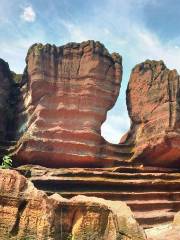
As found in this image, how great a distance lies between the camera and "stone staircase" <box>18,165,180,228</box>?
19.6 meters

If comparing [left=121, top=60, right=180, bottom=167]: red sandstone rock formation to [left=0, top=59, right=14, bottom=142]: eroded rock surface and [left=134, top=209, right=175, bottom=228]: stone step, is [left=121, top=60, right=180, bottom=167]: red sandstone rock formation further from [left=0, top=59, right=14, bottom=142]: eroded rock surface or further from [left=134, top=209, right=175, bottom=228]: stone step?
[left=0, top=59, right=14, bottom=142]: eroded rock surface

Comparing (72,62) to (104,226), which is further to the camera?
(72,62)

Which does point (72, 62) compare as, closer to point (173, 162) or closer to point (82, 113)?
point (82, 113)

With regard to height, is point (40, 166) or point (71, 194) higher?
point (40, 166)

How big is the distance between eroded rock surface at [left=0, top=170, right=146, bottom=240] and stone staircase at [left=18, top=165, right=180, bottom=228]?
858cm

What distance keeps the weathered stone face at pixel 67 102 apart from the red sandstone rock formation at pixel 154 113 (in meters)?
1.28

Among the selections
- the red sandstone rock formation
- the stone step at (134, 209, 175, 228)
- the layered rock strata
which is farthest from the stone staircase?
the layered rock strata

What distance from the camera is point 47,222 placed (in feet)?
32.7

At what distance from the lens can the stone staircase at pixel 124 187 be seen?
19.6 meters

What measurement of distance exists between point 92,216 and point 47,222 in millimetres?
1003

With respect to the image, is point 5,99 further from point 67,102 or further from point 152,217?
point 152,217

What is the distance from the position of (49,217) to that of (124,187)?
10.7 m

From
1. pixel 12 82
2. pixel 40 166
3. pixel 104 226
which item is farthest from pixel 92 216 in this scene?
pixel 12 82

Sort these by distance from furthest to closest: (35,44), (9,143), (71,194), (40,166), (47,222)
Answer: (35,44)
(9,143)
(40,166)
(71,194)
(47,222)
